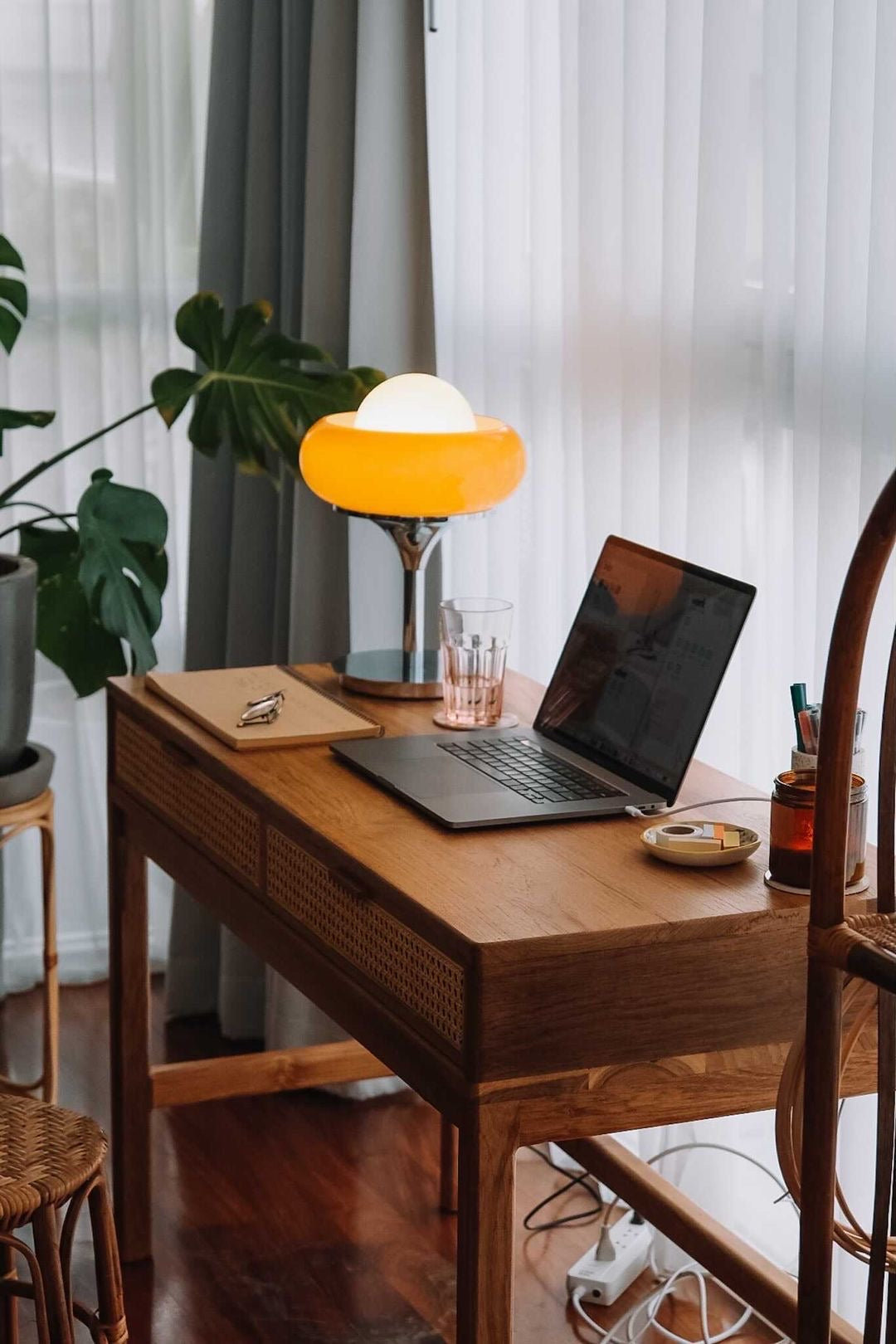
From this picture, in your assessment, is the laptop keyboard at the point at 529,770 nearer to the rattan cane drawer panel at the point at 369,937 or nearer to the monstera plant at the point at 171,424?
the rattan cane drawer panel at the point at 369,937

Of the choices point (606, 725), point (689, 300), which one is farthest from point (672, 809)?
point (689, 300)

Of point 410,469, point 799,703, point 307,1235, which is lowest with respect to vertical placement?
point 307,1235

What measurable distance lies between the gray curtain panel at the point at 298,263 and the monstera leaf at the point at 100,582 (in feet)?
0.96

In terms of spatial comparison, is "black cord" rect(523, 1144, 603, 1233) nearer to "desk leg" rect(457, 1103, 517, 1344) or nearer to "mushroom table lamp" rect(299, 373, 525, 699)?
"mushroom table lamp" rect(299, 373, 525, 699)

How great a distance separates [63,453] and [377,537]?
1.62 ft

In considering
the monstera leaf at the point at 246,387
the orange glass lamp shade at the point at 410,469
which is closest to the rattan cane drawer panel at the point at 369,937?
the orange glass lamp shade at the point at 410,469

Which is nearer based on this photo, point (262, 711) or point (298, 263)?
point (262, 711)

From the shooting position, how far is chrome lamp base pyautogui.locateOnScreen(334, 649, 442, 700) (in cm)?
220

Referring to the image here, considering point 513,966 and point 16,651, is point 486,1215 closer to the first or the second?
point 513,966

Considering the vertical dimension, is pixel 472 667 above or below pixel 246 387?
below

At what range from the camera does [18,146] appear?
310 cm

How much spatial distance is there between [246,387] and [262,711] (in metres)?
0.84


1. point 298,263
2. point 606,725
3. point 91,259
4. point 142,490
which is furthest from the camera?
point 91,259

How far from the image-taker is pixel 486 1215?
1441 mm
